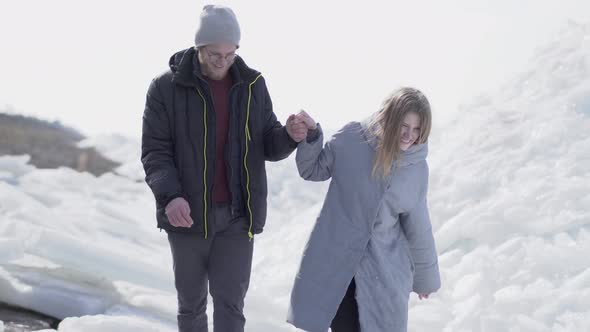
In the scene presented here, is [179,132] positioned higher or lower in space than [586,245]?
lower

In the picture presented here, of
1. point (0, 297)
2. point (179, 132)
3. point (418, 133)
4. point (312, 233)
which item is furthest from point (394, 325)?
point (0, 297)

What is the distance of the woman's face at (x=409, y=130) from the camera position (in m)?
3.01

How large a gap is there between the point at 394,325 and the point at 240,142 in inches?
38.1

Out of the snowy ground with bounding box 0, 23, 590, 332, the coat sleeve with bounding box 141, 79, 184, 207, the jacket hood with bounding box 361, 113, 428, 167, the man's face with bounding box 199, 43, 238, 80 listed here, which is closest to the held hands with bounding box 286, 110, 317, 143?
the jacket hood with bounding box 361, 113, 428, 167

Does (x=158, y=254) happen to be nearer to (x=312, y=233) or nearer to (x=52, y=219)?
(x=52, y=219)

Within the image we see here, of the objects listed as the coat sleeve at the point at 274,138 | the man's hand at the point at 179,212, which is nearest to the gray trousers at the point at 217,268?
the man's hand at the point at 179,212

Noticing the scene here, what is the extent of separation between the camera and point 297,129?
10.3 feet

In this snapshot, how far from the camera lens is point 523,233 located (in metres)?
5.28

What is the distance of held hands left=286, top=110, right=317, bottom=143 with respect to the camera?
3.13m

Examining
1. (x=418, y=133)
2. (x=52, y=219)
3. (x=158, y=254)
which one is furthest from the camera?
(x=158, y=254)

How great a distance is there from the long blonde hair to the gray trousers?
0.64m

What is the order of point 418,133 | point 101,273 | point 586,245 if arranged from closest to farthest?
point 418,133, point 586,245, point 101,273

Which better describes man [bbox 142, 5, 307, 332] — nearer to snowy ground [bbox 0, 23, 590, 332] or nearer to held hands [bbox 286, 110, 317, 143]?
held hands [bbox 286, 110, 317, 143]

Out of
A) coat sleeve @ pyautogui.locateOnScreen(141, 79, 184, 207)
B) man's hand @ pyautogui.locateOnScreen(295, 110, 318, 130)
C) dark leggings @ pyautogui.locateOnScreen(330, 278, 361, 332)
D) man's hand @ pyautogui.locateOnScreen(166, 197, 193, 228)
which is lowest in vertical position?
dark leggings @ pyautogui.locateOnScreen(330, 278, 361, 332)
